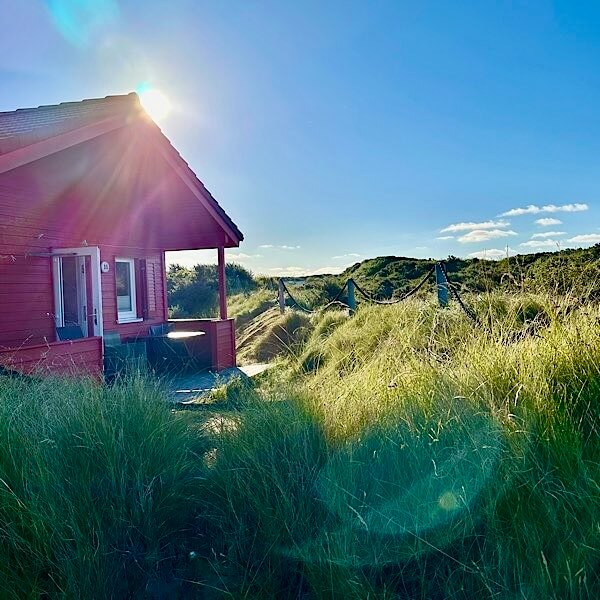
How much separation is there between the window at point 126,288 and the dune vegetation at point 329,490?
718 centimetres

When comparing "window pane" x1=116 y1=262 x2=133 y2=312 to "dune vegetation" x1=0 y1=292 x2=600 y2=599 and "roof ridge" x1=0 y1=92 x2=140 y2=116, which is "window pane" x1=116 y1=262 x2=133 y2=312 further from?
"dune vegetation" x1=0 y1=292 x2=600 y2=599

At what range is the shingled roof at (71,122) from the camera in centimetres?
534

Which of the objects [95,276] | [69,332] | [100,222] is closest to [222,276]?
[100,222]

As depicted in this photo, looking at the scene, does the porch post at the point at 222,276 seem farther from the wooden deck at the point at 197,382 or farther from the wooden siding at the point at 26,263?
the wooden siding at the point at 26,263

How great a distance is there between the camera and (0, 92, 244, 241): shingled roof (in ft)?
17.5

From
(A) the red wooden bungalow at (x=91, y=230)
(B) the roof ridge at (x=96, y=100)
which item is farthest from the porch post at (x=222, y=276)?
(B) the roof ridge at (x=96, y=100)

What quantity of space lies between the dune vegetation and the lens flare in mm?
5883

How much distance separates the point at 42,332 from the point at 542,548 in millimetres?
8017

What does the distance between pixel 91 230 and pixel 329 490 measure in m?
8.38

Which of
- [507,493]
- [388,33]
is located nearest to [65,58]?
[388,33]

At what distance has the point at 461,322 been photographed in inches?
172

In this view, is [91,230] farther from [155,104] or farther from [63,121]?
[63,121]

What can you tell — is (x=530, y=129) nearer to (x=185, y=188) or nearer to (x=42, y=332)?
(x=185, y=188)

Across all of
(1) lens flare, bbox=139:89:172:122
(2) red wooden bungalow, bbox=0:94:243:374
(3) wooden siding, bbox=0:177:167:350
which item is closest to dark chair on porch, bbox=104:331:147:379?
(2) red wooden bungalow, bbox=0:94:243:374
